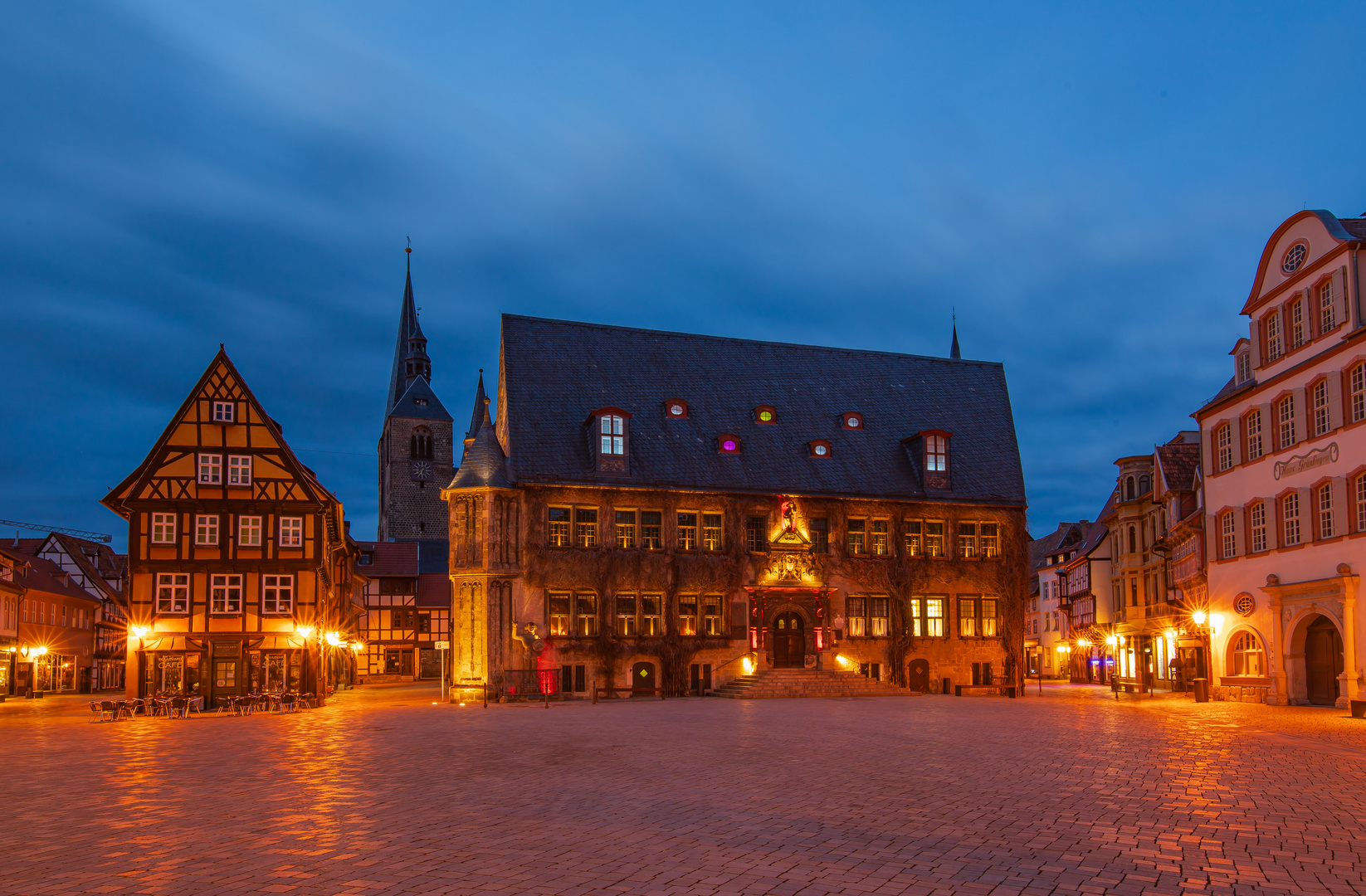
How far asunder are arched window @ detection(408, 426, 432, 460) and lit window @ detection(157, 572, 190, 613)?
68.0m

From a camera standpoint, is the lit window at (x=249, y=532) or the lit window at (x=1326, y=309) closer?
the lit window at (x=1326, y=309)

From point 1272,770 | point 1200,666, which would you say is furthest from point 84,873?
point 1200,666

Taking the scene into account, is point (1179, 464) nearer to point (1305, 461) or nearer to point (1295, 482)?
point (1295, 482)

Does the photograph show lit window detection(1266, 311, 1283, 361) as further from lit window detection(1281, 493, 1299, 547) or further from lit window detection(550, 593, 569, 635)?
lit window detection(550, 593, 569, 635)


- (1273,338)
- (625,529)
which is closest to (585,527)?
(625,529)

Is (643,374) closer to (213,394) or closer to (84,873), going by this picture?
(213,394)

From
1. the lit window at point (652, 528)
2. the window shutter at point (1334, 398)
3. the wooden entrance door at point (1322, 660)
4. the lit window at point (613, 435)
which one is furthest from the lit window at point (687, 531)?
the window shutter at point (1334, 398)

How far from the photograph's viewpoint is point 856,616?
46562mm

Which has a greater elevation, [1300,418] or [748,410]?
[748,410]

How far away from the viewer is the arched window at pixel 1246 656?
3747 cm

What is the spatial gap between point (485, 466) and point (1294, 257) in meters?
28.4

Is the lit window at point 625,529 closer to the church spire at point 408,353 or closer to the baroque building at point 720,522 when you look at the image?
the baroque building at point 720,522

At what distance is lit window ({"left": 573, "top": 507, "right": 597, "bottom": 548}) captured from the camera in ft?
143

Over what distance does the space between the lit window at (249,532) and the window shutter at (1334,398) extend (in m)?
35.8
